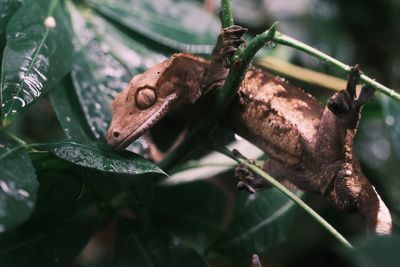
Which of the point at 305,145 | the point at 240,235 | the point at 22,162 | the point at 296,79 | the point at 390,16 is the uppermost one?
the point at 390,16

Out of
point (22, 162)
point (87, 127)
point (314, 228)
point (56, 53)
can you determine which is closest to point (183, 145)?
point (87, 127)

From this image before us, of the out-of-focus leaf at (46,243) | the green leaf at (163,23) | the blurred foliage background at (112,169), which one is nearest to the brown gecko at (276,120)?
the blurred foliage background at (112,169)

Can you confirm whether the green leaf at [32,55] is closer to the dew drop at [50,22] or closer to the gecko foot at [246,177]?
the dew drop at [50,22]

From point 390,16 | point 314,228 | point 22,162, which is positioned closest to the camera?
point 22,162

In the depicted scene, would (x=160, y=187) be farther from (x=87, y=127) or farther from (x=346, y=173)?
(x=346, y=173)

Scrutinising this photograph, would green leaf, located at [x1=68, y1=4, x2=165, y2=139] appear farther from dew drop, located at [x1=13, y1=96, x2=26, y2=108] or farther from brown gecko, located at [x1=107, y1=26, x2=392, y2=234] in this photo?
dew drop, located at [x1=13, y1=96, x2=26, y2=108]

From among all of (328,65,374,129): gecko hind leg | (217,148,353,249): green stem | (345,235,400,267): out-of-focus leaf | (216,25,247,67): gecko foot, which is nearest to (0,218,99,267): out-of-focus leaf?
(217,148,353,249): green stem
